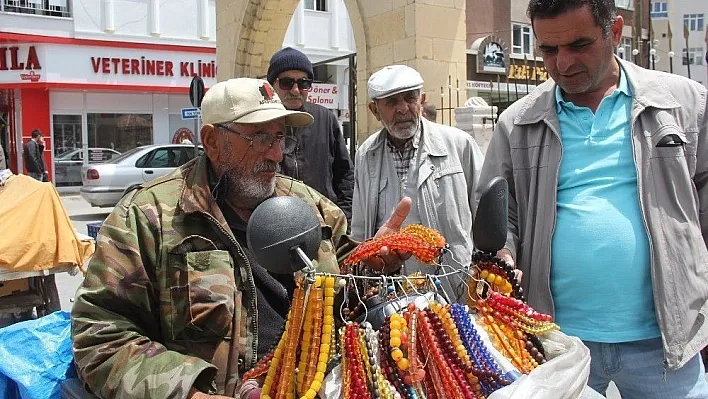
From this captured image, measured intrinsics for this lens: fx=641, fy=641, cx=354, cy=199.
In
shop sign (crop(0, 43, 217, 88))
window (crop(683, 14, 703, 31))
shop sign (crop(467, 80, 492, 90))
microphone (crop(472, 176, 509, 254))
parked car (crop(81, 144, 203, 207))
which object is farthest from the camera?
window (crop(683, 14, 703, 31))

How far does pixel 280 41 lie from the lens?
10.4m

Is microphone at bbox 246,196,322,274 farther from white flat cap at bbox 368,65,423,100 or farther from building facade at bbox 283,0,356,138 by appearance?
building facade at bbox 283,0,356,138

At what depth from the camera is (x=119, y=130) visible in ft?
69.6

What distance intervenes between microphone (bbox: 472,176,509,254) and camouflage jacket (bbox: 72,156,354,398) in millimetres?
790

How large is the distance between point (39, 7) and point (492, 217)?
2150 centimetres

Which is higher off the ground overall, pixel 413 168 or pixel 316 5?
pixel 316 5

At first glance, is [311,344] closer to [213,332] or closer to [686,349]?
[213,332]

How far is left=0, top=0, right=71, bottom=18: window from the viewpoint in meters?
19.2

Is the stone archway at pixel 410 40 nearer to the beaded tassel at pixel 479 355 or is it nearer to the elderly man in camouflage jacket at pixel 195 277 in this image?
the elderly man in camouflage jacket at pixel 195 277

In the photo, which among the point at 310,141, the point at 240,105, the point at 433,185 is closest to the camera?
the point at 240,105

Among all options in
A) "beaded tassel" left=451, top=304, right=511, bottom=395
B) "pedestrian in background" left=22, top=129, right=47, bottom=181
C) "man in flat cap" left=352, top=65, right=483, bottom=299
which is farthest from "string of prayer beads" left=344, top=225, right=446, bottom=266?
"pedestrian in background" left=22, top=129, right=47, bottom=181

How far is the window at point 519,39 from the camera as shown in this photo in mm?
26234

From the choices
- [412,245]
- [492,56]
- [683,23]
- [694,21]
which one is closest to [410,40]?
[412,245]

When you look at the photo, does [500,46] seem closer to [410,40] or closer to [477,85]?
[477,85]
